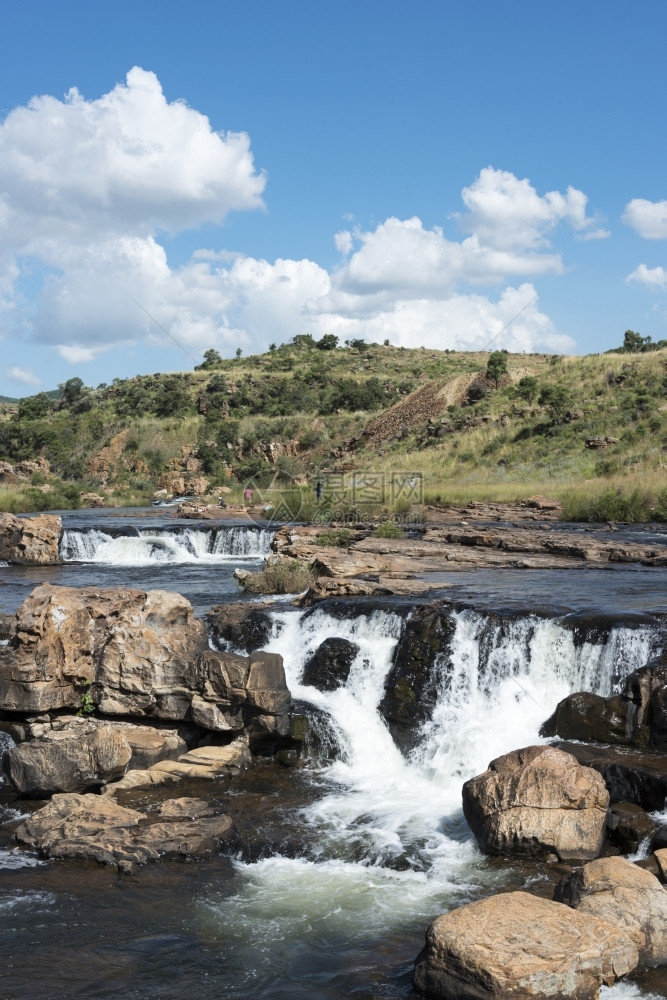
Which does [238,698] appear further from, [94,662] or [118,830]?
[118,830]

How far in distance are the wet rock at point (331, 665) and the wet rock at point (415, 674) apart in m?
0.65

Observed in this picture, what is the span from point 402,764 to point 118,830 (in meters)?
3.67

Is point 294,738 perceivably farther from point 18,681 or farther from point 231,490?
point 231,490

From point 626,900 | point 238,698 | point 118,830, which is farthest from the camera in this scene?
point 238,698

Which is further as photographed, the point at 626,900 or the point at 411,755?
the point at 411,755

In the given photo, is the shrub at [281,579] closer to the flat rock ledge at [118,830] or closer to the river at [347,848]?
the river at [347,848]

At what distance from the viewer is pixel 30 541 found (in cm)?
2258

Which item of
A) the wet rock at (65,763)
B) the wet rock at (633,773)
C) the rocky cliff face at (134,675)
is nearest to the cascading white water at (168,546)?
the rocky cliff face at (134,675)

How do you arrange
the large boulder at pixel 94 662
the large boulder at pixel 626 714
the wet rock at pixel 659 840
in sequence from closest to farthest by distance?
the wet rock at pixel 659 840, the large boulder at pixel 626 714, the large boulder at pixel 94 662

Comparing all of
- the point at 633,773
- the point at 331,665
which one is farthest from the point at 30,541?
the point at 633,773

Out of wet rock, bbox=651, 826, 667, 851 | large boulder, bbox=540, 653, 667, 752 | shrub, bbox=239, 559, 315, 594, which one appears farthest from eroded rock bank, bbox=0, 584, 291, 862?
shrub, bbox=239, 559, 315, 594

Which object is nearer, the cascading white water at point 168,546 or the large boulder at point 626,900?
the large boulder at point 626,900

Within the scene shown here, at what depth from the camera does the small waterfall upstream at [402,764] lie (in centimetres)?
669

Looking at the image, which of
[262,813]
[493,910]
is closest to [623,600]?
[262,813]
